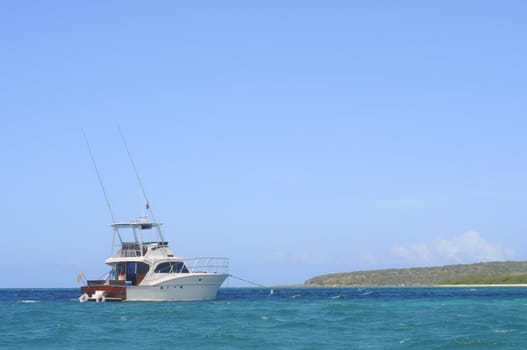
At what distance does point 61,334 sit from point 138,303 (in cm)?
2461

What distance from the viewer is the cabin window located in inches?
2877

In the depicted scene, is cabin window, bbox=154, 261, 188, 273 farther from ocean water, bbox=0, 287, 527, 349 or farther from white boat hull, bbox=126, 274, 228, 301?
ocean water, bbox=0, 287, 527, 349

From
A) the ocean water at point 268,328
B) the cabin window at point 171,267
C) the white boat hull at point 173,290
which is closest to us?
the ocean water at point 268,328

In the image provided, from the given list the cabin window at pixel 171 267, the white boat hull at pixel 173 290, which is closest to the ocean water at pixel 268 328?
the white boat hull at pixel 173 290

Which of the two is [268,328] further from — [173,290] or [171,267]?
[171,267]

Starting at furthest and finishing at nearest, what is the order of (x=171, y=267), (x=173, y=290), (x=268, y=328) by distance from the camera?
(x=171, y=267) < (x=173, y=290) < (x=268, y=328)

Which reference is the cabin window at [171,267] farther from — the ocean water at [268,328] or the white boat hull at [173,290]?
the ocean water at [268,328]

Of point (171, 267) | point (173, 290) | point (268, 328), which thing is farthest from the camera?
point (171, 267)

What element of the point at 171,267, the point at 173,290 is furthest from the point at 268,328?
the point at 171,267

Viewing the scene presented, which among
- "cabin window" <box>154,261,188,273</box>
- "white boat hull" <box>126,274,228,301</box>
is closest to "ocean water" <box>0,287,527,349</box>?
"white boat hull" <box>126,274,228,301</box>

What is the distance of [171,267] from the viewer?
73438 mm

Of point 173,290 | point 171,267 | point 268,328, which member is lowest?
point 268,328

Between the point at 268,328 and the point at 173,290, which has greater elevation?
the point at 173,290

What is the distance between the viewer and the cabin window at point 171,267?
7307 centimetres
